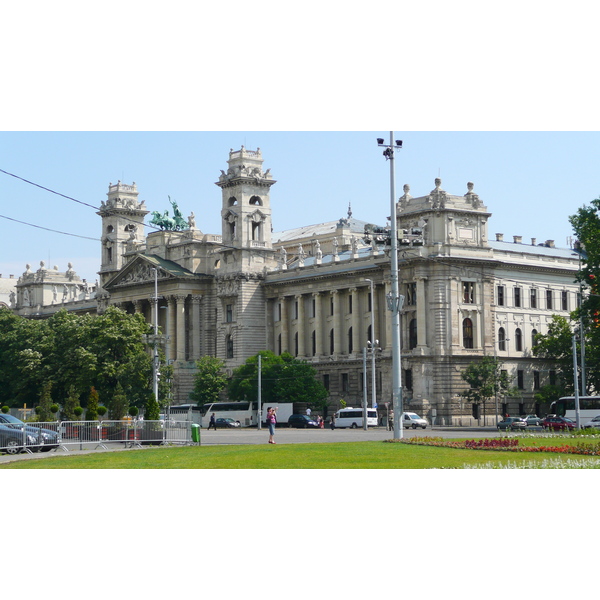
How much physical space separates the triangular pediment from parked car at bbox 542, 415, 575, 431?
5932cm

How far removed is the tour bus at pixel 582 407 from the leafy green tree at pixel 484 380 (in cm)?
1338

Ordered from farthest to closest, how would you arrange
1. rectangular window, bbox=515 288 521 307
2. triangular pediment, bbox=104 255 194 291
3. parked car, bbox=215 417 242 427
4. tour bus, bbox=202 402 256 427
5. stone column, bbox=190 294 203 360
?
stone column, bbox=190 294 203 360 → triangular pediment, bbox=104 255 194 291 → rectangular window, bbox=515 288 521 307 → tour bus, bbox=202 402 256 427 → parked car, bbox=215 417 242 427

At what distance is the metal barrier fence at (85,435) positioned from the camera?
4934 centimetres

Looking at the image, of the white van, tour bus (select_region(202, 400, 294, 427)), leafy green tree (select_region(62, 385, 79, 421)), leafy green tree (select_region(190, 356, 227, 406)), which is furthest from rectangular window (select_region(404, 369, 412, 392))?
leafy green tree (select_region(62, 385, 79, 421))

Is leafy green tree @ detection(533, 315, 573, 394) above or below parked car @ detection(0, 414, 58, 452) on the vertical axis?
above

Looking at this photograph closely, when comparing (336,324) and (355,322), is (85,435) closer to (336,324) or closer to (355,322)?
(355,322)

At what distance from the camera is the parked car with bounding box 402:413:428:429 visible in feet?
308

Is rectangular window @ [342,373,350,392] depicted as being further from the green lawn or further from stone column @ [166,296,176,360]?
the green lawn

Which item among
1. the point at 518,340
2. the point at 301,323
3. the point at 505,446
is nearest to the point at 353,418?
the point at 518,340

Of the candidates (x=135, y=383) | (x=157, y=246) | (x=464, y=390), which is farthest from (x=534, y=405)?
(x=157, y=246)

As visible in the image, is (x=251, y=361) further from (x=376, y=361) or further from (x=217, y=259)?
(x=217, y=259)

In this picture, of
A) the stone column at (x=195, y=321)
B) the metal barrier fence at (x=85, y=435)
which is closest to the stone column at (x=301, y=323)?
the stone column at (x=195, y=321)

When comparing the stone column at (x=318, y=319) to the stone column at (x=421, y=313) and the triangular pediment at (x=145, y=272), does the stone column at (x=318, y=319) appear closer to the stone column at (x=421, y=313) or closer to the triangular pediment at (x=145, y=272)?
the triangular pediment at (x=145, y=272)

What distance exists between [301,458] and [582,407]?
51.5 metres
